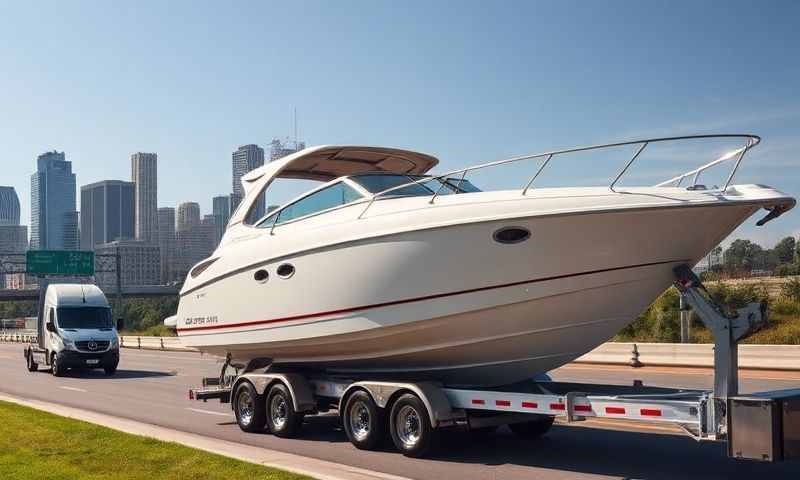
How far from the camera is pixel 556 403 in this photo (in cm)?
837

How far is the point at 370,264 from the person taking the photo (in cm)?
952

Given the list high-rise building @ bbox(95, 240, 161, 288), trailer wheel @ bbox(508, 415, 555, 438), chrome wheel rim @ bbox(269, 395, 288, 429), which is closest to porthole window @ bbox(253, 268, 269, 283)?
chrome wheel rim @ bbox(269, 395, 288, 429)

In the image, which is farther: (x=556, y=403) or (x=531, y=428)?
(x=531, y=428)

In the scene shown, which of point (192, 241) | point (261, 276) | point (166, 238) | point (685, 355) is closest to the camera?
point (261, 276)

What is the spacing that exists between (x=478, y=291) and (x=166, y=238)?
540 ft

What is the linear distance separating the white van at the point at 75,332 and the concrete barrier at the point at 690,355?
13.2 meters

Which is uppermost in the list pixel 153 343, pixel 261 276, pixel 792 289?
pixel 261 276

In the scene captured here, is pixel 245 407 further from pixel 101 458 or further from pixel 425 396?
pixel 425 396

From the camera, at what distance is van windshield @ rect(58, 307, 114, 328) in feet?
79.4

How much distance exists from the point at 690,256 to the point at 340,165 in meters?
6.17

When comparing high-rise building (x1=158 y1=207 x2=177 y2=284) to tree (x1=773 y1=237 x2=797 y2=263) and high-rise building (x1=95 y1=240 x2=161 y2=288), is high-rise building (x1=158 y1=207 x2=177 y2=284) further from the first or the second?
tree (x1=773 y1=237 x2=797 y2=263)

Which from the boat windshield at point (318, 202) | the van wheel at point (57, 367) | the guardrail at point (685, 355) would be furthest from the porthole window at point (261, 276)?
the van wheel at point (57, 367)

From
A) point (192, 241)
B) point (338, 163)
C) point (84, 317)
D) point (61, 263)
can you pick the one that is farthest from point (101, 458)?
point (192, 241)

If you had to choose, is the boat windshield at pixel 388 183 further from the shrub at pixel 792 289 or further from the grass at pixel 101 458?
the shrub at pixel 792 289
